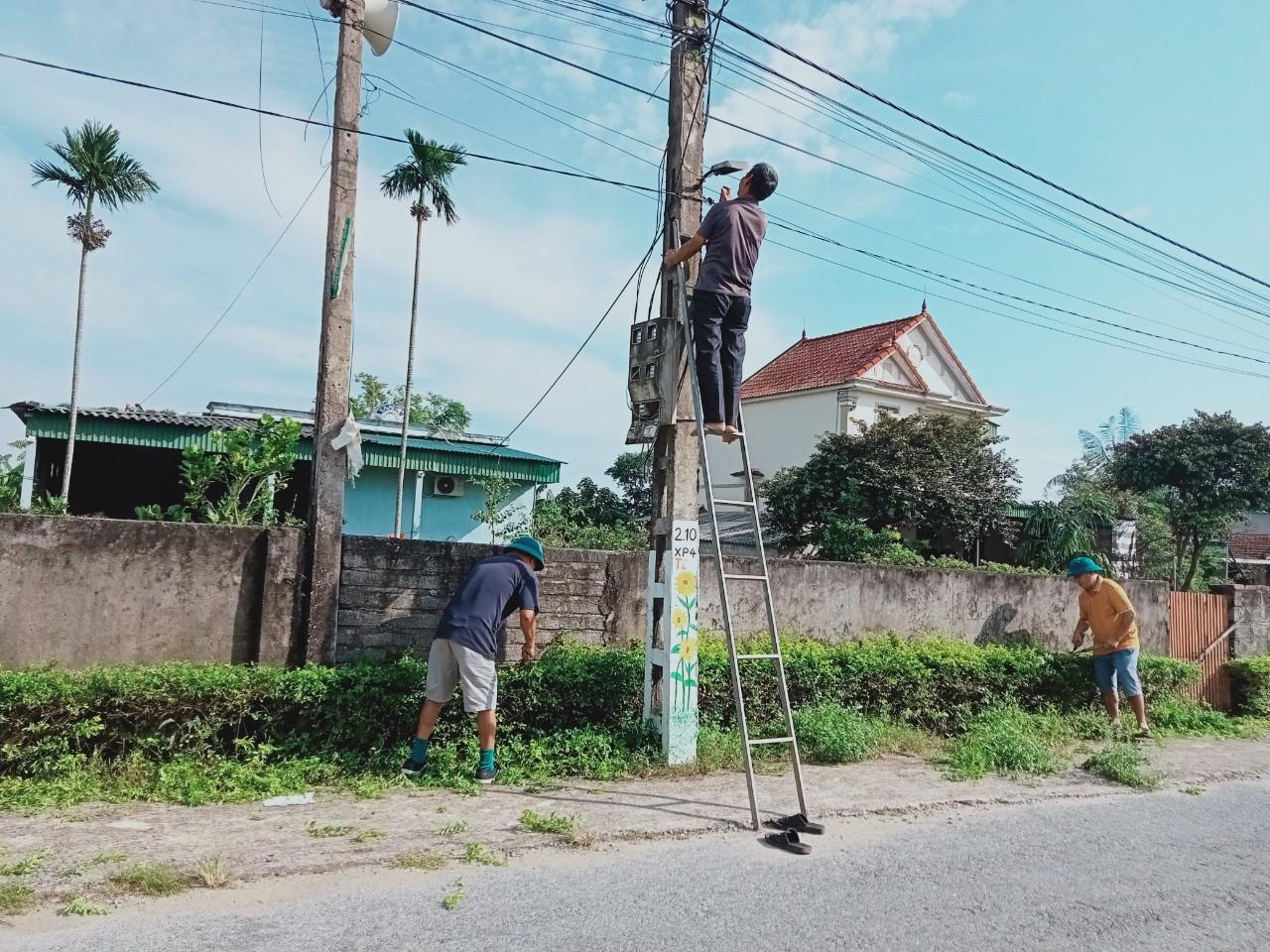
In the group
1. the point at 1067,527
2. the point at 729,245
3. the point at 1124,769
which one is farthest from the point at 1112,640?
the point at 1067,527

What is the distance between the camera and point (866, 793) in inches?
245

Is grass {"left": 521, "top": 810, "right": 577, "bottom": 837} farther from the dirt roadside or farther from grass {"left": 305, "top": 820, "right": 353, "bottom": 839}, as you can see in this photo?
grass {"left": 305, "top": 820, "right": 353, "bottom": 839}

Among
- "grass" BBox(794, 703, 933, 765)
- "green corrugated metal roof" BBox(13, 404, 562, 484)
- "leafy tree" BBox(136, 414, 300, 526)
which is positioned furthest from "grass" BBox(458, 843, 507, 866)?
"green corrugated metal roof" BBox(13, 404, 562, 484)

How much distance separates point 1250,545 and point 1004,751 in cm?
3207

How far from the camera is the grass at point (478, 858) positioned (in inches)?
178

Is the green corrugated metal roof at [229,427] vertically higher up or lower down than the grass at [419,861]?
higher up

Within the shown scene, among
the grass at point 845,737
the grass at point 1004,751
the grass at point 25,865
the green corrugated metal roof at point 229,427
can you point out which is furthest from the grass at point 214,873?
the green corrugated metal roof at point 229,427

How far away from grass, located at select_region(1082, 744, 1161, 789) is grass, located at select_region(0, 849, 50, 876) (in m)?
7.09

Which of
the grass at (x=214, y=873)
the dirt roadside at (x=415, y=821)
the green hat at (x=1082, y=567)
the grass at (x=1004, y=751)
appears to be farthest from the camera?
the green hat at (x=1082, y=567)

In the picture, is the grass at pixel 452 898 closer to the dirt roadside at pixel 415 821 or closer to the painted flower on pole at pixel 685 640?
the dirt roadside at pixel 415 821

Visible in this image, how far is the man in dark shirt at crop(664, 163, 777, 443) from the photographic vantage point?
623 cm

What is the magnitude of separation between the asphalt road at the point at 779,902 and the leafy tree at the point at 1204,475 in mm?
19503

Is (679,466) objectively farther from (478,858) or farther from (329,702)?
(478,858)

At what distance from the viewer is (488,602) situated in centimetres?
602
